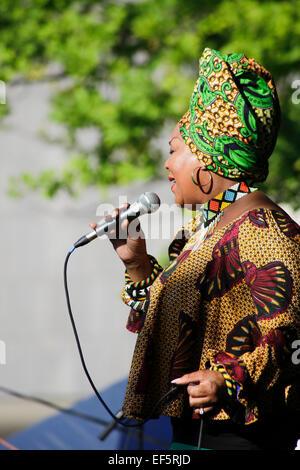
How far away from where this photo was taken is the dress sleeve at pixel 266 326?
1.42 m

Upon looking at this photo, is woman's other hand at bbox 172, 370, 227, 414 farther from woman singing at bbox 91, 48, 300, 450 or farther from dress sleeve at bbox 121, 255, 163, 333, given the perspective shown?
dress sleeve at bbox 121, 255, 163, 333

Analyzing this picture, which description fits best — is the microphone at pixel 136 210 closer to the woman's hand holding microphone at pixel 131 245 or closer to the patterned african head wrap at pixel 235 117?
the woman's hand holding microphone at pixel 131 245

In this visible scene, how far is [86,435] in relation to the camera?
Result: 10.9ft

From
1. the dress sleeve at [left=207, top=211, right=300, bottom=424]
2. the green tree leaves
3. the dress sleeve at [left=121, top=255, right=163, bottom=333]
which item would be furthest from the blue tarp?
the green tree leaves

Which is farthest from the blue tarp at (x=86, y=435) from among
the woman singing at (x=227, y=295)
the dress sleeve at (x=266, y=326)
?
the dress sleeve at (x=266, y=326)

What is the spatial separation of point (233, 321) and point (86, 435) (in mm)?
2019

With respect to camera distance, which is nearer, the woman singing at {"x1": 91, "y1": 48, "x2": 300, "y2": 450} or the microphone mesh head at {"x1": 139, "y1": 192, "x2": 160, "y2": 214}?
the woman singing at {"x1": 91, "y1": 48, "x2": 300, "y2": 450}

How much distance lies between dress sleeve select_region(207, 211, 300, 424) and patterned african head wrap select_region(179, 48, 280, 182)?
0.21m

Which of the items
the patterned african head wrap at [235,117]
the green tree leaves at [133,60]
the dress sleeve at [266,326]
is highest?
the green tree leaves at [133,60]

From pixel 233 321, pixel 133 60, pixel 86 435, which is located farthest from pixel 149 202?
pixel 133 60

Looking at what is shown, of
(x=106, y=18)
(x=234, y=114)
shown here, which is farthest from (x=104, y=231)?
(x=106, y=18)

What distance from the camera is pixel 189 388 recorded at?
4.62 feet

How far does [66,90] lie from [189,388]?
6.33m

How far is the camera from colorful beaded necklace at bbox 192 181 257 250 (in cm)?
173
